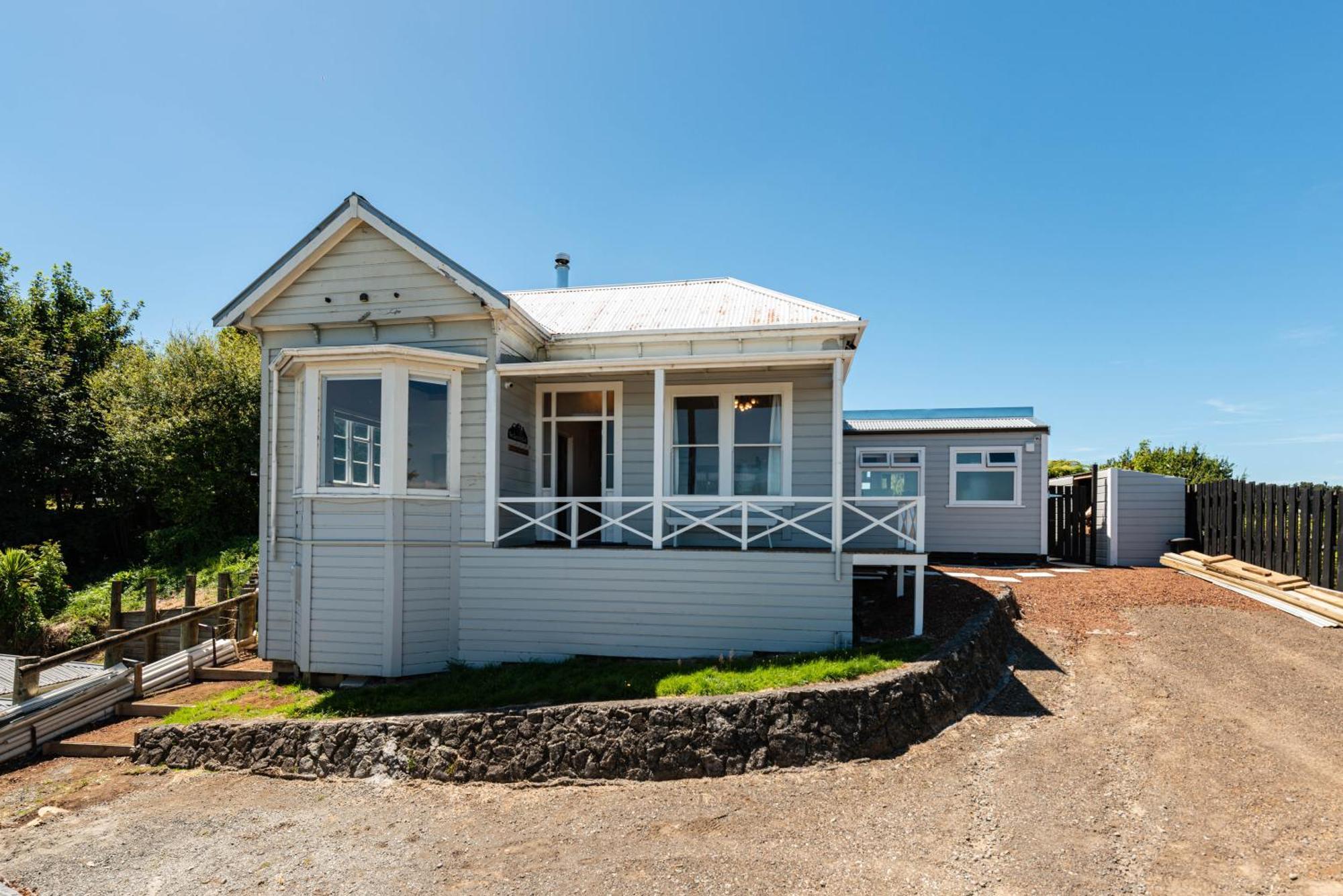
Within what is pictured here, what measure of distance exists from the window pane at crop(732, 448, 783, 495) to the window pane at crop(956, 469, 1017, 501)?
668 cm

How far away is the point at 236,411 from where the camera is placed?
18.3m

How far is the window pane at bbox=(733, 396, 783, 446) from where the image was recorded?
9930mm

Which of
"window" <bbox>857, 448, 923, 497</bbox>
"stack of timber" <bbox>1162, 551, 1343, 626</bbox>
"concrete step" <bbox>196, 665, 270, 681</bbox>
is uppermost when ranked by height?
"window" <bbox>857, 448, 923, 497</bbox>

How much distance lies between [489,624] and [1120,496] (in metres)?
13.3

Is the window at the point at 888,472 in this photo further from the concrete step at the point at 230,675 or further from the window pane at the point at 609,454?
the concrete step at the point at 230,675

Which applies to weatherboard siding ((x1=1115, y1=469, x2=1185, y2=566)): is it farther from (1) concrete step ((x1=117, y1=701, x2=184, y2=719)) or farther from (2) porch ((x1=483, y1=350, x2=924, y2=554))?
(1) concrete step ((x1=117, y1=701, x2=184, y2=719))

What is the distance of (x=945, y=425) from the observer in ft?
47.9

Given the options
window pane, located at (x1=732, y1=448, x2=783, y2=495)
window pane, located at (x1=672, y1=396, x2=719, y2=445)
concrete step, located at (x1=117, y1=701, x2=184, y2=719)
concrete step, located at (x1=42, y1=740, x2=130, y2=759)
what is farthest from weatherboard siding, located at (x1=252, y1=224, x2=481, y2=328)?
concrete step, located at (x1=42, y1=740, x2=130, y2=759)

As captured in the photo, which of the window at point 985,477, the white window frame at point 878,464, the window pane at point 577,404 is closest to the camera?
the window pane at point 577,404

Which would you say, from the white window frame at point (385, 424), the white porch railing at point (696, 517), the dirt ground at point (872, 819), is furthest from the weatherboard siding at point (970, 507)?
the white window frame at point (385, 424)

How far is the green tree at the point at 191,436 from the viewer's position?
17531mm

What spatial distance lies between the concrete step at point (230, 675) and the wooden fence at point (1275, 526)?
53.3ft

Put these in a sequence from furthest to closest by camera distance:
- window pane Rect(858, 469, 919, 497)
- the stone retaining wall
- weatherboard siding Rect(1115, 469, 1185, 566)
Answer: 1. window pane Rect(858, 469, 919, 497)
2. weatherboard siding Rect(1115, 469, 1185, 566)
3. the stone retaining wall

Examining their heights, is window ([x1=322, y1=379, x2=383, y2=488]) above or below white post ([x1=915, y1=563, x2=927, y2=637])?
above
